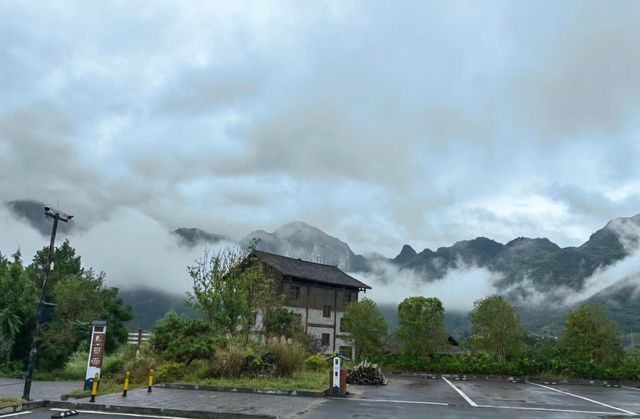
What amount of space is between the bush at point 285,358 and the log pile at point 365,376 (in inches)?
128

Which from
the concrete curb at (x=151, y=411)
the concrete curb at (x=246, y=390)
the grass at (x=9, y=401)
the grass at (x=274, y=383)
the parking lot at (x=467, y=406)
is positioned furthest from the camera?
the grass at (x=274, y=383)

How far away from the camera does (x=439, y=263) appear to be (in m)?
181

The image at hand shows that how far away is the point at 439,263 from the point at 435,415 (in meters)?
173

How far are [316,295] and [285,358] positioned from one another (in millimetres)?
27918

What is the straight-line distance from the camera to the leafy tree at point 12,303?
29.8 m

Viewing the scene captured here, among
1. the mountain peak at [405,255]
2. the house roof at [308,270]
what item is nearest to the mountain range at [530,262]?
the mountain peak at [405,255]

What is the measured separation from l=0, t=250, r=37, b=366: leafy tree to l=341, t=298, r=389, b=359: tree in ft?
76.3

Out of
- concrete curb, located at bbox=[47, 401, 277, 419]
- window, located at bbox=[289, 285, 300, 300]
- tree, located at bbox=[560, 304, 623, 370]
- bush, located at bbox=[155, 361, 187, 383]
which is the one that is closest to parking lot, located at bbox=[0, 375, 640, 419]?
concrete curb, located at bbox=[47, 401, 277, 419]

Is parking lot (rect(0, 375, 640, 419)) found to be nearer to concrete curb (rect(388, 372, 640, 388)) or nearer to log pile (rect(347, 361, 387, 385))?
log pile (rect(347, 361, 387, 385))

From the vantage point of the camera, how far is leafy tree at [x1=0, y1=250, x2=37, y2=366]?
2975 centimetres

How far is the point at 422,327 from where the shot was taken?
3619 centimetres

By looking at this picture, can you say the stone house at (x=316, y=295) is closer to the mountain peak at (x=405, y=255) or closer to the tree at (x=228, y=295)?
the tree at (x=228, y=295)

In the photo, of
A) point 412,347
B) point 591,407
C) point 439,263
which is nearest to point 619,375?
point 412,347

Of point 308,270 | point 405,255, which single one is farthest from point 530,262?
point 308,270
